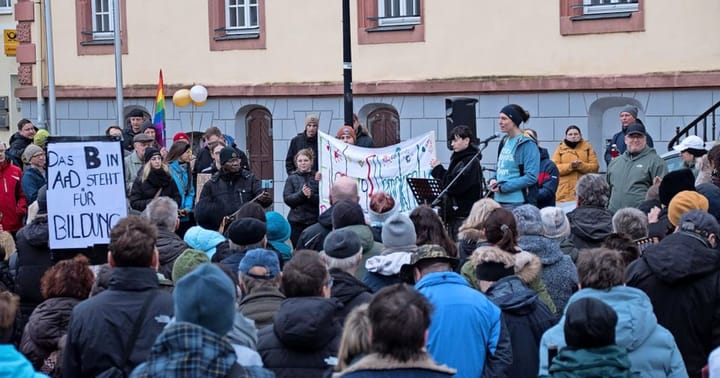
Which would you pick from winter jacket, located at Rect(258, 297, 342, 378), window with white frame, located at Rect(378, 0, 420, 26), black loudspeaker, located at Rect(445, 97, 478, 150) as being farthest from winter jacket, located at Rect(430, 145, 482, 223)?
window with white frame, located at Rect(378, 0, 420, 26)

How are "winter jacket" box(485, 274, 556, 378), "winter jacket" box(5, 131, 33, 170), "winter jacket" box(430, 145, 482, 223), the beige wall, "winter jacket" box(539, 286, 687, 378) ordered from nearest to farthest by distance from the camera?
"winter jacket" box(539, 286, 687, 378) < "winter jacket" box(485, 274, 556, 378) < "winter jacket" box(430, 145, 482, 223) < "winter jacket" box(5, 131, 33, 170) < the beige wall

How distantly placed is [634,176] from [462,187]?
1.63 meters

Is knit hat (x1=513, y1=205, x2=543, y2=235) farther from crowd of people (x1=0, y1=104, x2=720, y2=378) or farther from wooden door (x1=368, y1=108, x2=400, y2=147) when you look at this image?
wooden door (x1=368, y1=108, x2=400, y2=147)

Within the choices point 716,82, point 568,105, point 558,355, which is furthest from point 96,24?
point 558,355

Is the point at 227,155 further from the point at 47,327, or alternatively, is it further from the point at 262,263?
the point at 262,263

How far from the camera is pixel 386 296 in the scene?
16.0 feet

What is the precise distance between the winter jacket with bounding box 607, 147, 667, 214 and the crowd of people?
1.99 meters

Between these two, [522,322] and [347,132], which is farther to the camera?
[347,132]

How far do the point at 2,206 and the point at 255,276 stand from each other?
8.97m

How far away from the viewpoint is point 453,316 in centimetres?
633

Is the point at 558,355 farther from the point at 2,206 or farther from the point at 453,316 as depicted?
the point at 2,206

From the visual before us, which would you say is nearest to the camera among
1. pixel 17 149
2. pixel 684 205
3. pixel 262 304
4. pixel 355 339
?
pixel 355 339

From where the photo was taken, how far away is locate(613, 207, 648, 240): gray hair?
829cm

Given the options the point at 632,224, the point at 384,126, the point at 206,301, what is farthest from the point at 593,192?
the point at 384,126
